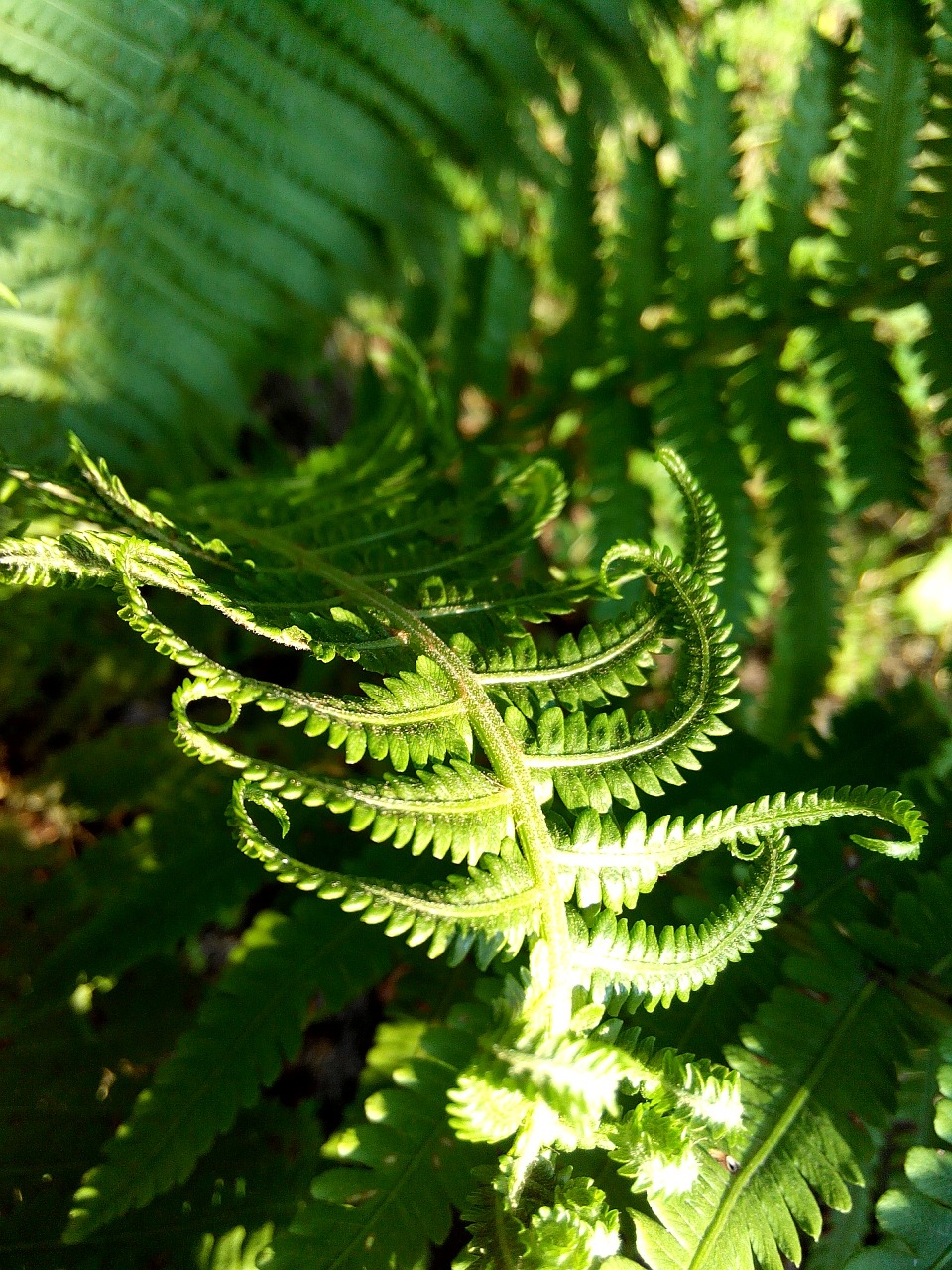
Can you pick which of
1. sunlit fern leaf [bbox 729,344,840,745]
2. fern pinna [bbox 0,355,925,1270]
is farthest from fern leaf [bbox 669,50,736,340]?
fern pinna [bbox 0,355,925,1270]

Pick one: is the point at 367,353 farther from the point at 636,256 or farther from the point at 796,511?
the point at 796,511

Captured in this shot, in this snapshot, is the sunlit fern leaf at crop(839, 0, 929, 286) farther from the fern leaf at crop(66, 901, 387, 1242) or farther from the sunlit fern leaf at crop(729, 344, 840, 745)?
the fern leaf at crop(66, 901, 387, 1242)

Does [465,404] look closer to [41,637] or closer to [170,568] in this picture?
[41,637]

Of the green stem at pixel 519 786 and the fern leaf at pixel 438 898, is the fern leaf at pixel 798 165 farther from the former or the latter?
the fern leaf at pixel 438 898

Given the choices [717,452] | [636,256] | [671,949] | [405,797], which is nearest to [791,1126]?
[671,949]

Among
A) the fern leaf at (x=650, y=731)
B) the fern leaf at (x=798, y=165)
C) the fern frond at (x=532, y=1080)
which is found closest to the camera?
the fern frond at (x=532, y=1080)

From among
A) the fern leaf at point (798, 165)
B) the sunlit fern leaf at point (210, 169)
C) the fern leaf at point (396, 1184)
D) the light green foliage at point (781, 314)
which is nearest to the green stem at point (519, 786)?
the fern leaf at point (396, 1184)

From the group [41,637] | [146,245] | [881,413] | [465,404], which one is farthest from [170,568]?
[465,404]
